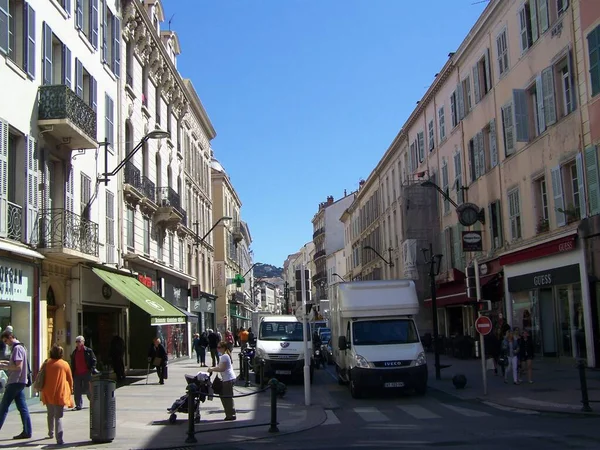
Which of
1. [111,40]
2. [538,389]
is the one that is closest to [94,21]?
[111,40]

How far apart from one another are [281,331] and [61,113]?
10.5m

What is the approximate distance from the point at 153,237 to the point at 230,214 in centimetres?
3822

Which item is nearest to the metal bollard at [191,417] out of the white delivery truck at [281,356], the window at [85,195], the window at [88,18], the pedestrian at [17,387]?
the pedestrian at [17,387]

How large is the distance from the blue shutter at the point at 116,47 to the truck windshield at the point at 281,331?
1072cm

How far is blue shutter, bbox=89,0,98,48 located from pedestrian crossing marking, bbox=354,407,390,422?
582 inches

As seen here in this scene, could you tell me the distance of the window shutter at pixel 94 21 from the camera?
2300cm

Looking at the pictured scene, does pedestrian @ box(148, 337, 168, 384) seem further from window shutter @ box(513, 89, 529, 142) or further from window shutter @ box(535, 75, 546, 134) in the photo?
window shutter @ box(535, 75, 546, 134)

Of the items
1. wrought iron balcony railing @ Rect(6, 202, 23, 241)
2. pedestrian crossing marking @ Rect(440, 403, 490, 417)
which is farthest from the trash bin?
pedestrian crossing marking @ Rect(440, 403, 490, 417)

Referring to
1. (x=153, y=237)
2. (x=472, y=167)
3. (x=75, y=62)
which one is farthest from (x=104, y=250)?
(x=472, y=167)

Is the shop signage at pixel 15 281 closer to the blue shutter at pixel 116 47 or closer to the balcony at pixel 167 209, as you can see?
the blue shutter at pixel 116 47

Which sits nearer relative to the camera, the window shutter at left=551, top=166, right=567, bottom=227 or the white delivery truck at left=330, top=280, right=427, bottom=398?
the white delivery truck at left=330, top=280, right=427, bottom=398

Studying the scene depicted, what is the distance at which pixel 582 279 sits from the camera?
70.2ft

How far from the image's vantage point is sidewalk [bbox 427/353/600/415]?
14.9 metres

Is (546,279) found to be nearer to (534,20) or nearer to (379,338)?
(379,338)
